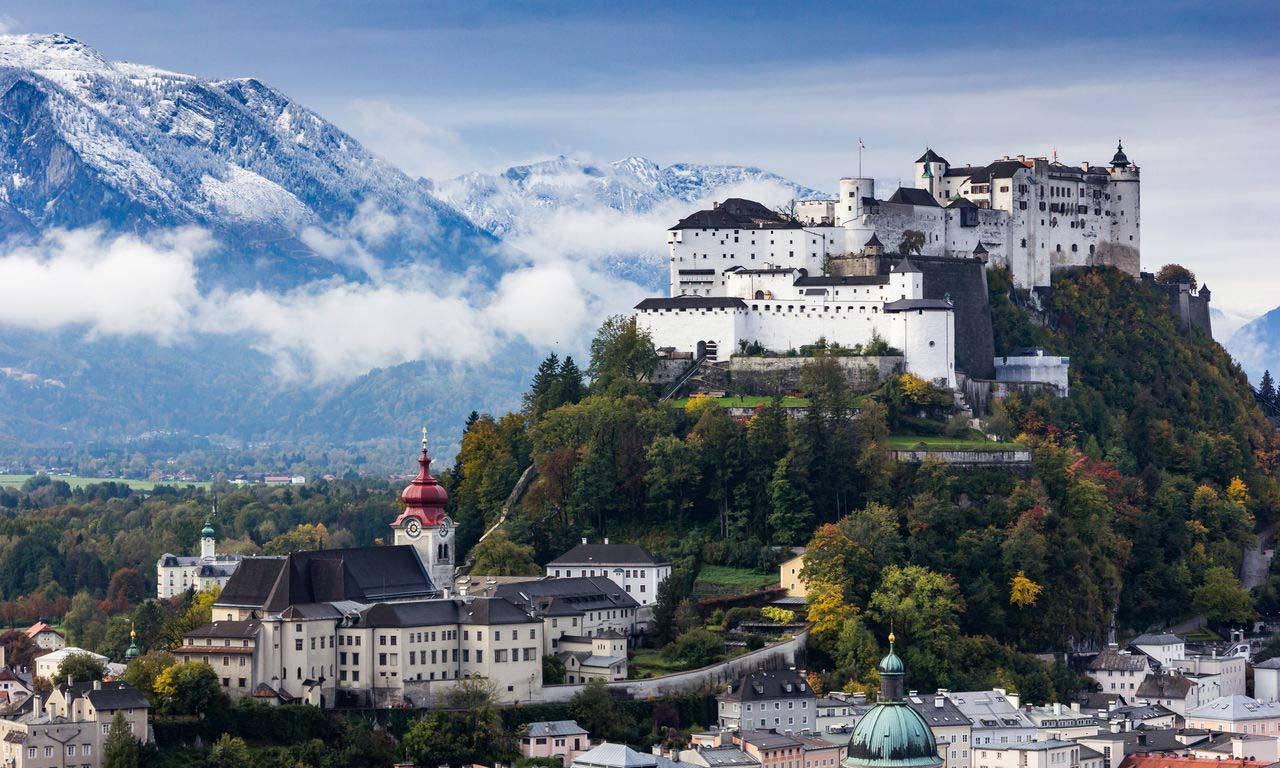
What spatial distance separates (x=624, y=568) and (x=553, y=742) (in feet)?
51.4

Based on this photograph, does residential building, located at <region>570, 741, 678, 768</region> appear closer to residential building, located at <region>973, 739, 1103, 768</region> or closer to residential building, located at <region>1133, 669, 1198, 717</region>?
residential building, located at <region>973, 739, 1103, 768</region>

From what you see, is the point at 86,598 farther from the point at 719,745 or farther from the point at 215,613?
the point at 719,745

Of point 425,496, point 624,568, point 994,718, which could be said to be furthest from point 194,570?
point 994,718

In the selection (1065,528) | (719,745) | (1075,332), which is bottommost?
(719,745)

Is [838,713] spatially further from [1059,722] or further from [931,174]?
[931,174]

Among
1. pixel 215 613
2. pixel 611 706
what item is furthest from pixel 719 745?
pixel 215 613

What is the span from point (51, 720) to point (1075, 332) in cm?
6085

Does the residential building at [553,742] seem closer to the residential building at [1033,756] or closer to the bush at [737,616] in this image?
the bush at [737,616]

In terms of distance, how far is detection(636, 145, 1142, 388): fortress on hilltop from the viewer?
108188mm

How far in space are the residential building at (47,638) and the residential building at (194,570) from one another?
587 cm

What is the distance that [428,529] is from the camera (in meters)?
89.8

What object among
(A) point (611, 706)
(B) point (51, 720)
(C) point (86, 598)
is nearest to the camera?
(B) point (51, 720)

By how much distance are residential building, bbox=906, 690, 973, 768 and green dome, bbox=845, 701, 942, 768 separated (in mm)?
21015

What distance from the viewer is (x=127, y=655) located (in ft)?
315
